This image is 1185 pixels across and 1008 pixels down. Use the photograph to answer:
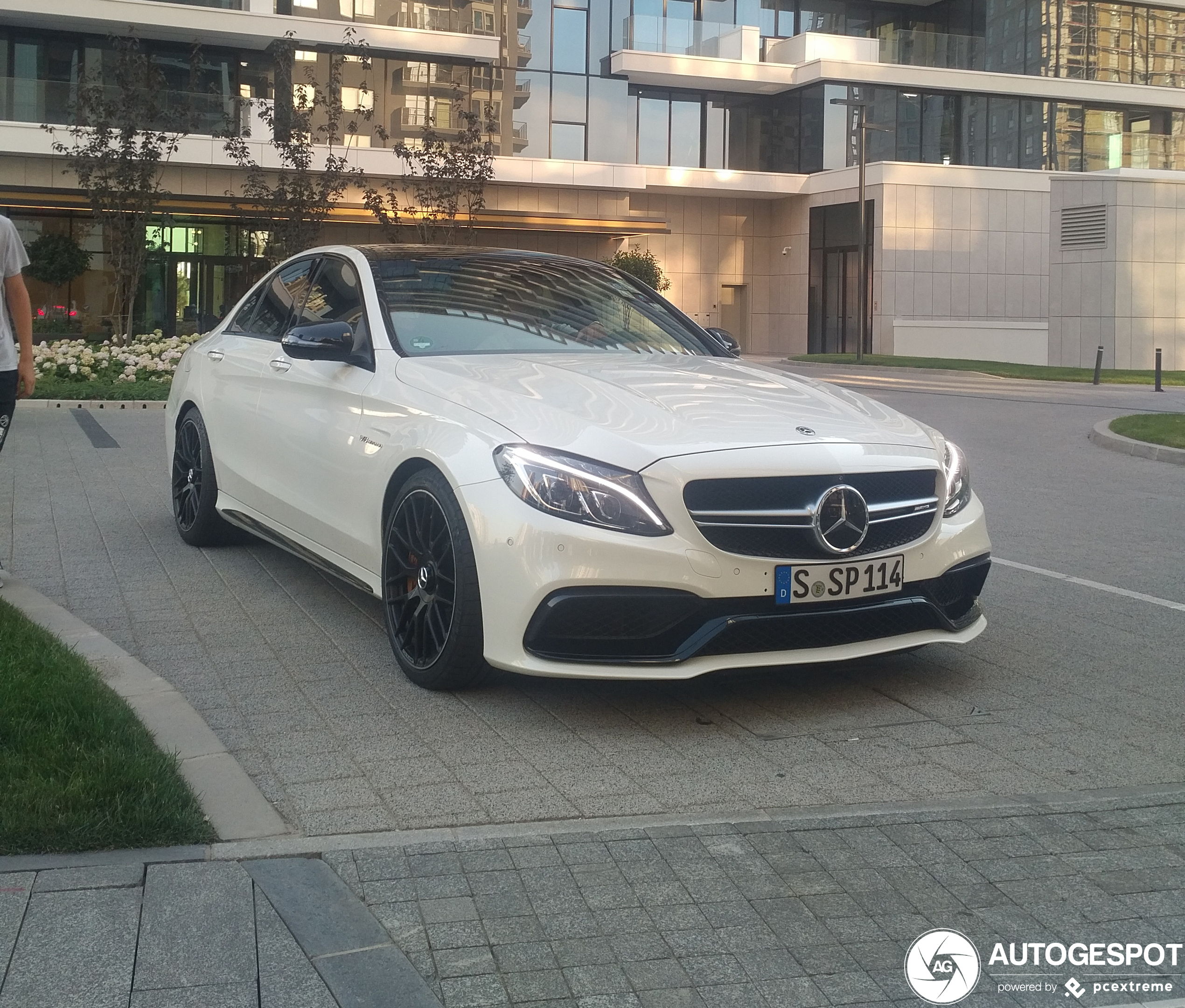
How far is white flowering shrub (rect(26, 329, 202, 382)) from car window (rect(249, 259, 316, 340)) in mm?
12805

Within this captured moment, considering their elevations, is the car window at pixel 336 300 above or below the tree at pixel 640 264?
below

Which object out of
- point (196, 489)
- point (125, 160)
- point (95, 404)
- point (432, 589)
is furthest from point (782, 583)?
point (125, 160)

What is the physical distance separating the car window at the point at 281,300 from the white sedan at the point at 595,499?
74 centimetres

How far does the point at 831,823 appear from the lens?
3807mm

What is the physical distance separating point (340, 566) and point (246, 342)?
198cm

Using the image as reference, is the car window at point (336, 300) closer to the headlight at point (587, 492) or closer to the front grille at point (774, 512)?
the headlight at point (587, 492)

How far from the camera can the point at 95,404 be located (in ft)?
61.0

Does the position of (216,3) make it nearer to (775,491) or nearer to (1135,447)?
(1135,447)

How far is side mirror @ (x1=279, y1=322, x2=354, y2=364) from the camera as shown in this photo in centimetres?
581

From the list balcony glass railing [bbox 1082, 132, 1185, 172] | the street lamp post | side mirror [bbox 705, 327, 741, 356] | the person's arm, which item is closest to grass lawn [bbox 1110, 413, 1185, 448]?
→ side mirror [bbox 705, 327, 741, 356]

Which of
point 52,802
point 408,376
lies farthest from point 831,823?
point 408,376

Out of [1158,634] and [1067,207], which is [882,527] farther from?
[1067,207]

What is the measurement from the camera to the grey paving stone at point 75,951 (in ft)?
9.09

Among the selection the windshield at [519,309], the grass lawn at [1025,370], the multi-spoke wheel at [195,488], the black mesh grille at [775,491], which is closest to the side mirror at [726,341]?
the windshield at [519,309]
